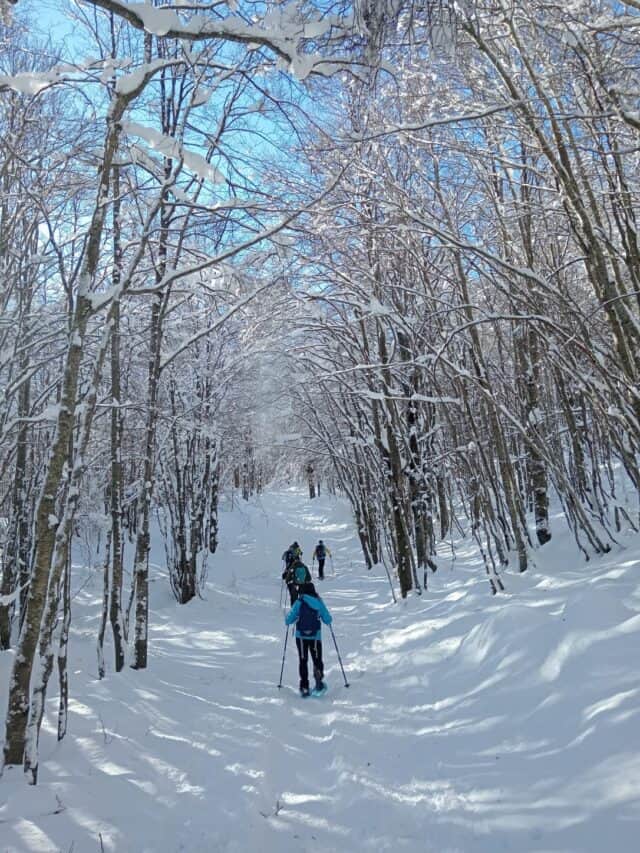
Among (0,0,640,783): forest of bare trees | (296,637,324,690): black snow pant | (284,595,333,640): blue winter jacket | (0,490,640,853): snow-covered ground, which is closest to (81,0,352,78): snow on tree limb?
(0,0,640,783): forest of bare trees

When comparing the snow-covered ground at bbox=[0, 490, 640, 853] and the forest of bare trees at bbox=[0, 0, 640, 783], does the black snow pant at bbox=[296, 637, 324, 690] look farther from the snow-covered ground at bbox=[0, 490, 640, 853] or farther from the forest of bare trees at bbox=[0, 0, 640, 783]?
the forest of bare trees at bbox=[0, 0, 640, 783]

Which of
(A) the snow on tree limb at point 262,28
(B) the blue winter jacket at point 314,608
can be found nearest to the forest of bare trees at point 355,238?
(A) the snow on tree limb at point 262,28

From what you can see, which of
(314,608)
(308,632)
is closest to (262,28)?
(314,608)

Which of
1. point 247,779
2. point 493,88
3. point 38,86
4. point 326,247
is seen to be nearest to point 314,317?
point 326,247

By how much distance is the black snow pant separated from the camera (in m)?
6.72

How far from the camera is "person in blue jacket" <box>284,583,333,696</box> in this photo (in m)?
6.79

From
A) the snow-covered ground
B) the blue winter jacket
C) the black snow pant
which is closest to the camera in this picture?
the snow-covered ground

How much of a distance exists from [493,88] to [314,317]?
641 cm

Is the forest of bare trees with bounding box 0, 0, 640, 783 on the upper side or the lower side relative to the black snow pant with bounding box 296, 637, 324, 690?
upper

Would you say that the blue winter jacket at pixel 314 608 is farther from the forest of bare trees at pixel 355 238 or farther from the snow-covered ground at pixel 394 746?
the forest of bare trees at pixel 355 238

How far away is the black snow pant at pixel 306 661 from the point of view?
672 centimetres

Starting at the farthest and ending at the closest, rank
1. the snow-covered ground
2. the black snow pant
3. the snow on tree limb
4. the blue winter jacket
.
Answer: the blue winter jacket, the black snow pant, the snow-covered ground, the snow on tree limb

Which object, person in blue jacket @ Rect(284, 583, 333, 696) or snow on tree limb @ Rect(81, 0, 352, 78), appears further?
person in blue jacket @ Rect(284, 583, 333, 696)

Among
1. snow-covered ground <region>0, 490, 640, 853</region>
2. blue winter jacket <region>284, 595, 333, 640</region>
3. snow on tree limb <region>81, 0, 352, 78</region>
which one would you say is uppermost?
snow on tree limb <region>81, 0, 352, 78</region>
